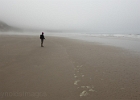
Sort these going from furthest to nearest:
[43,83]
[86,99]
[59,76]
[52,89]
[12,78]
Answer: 1. [59,76]
2. [12,78]
3. [43,83]
4. [52,89]
5. [86,99]

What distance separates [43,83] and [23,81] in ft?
3.10

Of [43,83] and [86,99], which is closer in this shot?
[86,99]

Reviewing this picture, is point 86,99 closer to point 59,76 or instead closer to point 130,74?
point 59,76

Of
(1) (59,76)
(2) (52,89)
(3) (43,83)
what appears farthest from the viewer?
(1) (59,76)

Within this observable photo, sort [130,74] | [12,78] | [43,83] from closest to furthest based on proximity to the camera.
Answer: [43,83]
[12,78]
[130,74]

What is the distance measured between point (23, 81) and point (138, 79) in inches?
222

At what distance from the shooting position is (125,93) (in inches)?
Answer: 155

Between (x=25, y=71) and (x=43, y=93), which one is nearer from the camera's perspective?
(x=43, y=93)

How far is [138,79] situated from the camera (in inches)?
201

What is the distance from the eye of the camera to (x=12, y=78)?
4.86 metres

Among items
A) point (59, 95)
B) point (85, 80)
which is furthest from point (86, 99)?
point (85, 80)

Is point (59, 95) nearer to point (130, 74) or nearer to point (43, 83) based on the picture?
point (43, 83)

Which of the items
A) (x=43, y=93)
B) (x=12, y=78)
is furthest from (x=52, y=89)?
(x=12, y=78)

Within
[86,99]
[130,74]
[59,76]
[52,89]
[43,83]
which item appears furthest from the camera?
[130,74]
